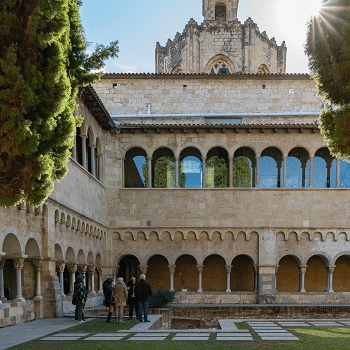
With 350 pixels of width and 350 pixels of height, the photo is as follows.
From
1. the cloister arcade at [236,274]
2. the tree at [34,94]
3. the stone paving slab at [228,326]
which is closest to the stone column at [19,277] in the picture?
the tree at [34,94]

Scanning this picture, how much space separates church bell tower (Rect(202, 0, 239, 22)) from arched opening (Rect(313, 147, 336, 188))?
15251 millimetres

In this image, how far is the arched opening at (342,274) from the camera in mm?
24734

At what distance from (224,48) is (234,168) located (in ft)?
44.6

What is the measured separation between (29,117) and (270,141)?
53.2ft

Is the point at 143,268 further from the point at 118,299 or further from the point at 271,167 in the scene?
the point at 118,299

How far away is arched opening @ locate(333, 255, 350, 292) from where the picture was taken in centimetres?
2473

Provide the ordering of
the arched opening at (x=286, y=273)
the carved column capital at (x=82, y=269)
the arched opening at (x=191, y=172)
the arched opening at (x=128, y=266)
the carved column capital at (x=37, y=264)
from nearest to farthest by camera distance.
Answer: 1. the carved column capital at (x=37, y=264)
2. the carved column capital at (x=82, y=269)
3. the arched opening at (x=191, y=172)
4. the arched opening at (x=286, y=273)
5. the arched opening at (x=128, y=266)

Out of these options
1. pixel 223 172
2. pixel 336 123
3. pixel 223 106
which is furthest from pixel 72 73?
pixel 223 106

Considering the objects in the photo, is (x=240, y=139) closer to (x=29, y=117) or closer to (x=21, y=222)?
(x=21, y=222)

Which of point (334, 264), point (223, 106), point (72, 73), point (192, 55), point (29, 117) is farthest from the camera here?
point (192, 55)

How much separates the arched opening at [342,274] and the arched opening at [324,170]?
151 inches

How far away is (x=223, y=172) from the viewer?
23.3 m

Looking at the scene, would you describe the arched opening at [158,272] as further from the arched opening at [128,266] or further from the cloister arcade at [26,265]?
the cloister arcade at [26,265]

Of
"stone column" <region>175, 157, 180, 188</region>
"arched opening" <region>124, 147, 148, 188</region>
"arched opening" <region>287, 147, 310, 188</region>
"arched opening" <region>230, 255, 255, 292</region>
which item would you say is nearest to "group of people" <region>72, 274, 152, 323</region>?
"stone column" <region>175, 157, 180, 188</region>
